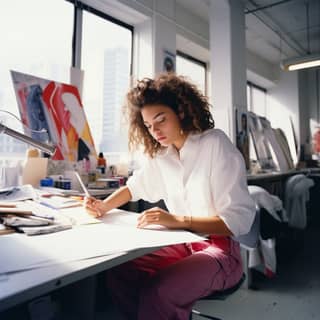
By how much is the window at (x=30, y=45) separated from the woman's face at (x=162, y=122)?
107cm

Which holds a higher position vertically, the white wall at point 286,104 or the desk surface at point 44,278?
the white wall at point 286,104

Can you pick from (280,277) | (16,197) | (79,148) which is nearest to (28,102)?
(79,148)

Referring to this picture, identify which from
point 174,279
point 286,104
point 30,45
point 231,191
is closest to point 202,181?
point 231,191

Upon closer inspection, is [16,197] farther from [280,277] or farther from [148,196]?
[280,277]

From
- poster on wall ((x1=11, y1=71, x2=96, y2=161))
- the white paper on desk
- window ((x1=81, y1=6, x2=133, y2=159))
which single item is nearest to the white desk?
the white paper on desk

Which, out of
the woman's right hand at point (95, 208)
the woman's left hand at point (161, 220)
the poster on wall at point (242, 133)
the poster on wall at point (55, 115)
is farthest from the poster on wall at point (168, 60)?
the woman's left hand at point (161, 220)

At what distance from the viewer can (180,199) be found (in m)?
1.13

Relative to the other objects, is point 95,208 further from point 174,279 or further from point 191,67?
point 191,67

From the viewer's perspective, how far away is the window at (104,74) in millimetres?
2447

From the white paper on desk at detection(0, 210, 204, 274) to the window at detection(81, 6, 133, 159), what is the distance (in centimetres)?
172

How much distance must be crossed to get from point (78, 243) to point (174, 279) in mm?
307

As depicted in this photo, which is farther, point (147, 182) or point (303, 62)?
point (303, 62)

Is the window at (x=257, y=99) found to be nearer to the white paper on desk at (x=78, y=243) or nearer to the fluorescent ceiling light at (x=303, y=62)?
the fluorescent ceiling light at (x=303, y=62)

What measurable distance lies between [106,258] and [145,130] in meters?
0.83
